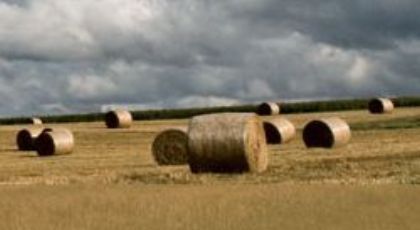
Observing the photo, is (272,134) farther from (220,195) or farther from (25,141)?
(220,195)

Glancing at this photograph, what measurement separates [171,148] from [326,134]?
6.93 m

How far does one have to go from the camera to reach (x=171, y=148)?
24484 millimetres

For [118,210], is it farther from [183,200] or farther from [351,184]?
[351,184]

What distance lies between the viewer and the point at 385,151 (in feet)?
81.6

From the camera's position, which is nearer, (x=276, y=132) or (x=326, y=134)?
(x=326, y=134)

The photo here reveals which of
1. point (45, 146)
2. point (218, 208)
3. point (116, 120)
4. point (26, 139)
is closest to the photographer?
point (218, 208)

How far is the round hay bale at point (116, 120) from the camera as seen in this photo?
4691 cm

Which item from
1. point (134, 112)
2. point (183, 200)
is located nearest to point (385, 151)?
point (183, 200)

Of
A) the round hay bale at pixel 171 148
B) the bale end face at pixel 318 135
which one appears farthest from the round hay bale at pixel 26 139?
the round hay bale at pixel 171 148

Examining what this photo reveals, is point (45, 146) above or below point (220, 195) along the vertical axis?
above

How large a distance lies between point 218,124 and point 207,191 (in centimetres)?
496

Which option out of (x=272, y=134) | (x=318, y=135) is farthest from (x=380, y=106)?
(x=318, y=135)

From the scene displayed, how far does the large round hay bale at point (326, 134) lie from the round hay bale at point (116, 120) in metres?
18.5

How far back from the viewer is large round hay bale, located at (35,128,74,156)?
31438 mm
